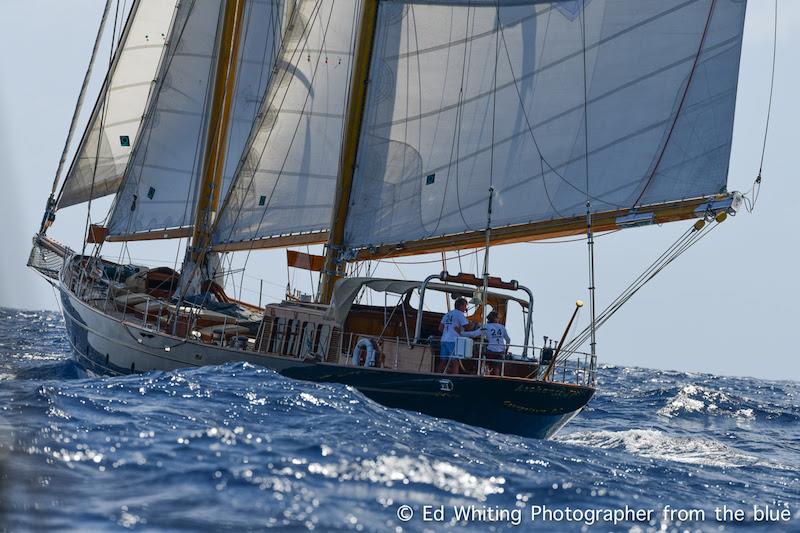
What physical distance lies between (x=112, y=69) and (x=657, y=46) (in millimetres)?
17842

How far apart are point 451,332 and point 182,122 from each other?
15.7 m

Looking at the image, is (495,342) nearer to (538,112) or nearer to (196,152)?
(538,112)

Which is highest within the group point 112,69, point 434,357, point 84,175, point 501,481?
point 112,69

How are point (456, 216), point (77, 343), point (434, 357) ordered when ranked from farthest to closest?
point (77, 343) → point (456, 216) → point (434, 357)

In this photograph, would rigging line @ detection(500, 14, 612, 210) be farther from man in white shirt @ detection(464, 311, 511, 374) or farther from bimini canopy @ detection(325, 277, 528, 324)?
man in white shirt @ detection(464, 311, 511, 374)

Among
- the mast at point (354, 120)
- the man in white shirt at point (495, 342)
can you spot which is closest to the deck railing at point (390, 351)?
the man in white shirt at point (495, 342)

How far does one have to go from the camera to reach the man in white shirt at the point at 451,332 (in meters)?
16.5

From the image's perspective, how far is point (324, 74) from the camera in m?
24.3

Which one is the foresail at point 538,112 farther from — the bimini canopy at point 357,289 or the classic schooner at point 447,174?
the bimini canopy at point 357,289

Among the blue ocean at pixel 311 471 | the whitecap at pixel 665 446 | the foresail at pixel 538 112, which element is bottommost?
the blue ocean at pixel 311 471

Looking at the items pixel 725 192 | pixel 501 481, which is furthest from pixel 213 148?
pixel 501 481

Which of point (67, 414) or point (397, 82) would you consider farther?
point (397, 82)

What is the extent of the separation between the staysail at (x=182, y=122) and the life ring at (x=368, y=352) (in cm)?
1318

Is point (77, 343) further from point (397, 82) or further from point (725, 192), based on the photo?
point (725, 192)
